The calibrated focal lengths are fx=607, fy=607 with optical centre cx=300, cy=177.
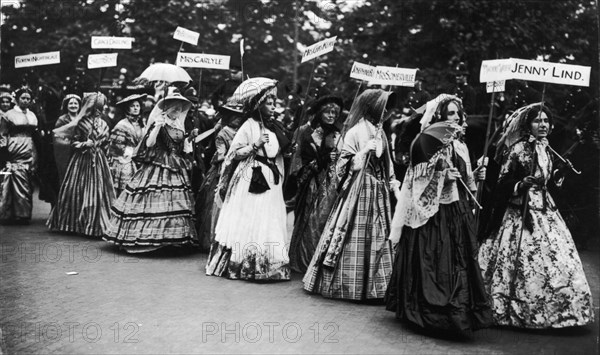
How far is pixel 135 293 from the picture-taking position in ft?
20.6

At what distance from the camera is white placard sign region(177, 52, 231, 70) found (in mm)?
8930

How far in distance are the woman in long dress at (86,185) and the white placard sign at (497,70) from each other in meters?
6.19

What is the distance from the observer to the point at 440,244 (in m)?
5.16

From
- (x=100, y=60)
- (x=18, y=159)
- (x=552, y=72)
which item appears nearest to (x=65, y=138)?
(x=18, y=159)

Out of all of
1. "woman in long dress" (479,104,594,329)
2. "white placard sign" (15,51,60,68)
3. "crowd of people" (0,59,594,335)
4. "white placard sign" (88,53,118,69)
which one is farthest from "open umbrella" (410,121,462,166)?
"white placard sign" (88,53,118,69)

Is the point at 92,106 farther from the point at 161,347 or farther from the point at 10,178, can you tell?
the point at 161,347

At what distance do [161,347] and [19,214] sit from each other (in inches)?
270

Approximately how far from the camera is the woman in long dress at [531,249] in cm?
526

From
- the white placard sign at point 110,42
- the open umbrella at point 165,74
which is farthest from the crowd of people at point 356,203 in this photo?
the white placard sign at point 110,42

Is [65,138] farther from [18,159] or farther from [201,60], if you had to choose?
[201,60]

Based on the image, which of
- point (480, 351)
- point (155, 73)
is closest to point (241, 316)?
point (480, 351)

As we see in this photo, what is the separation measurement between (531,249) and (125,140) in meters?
6.55

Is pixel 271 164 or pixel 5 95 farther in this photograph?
pixel 5 95

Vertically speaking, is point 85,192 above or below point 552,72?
below
